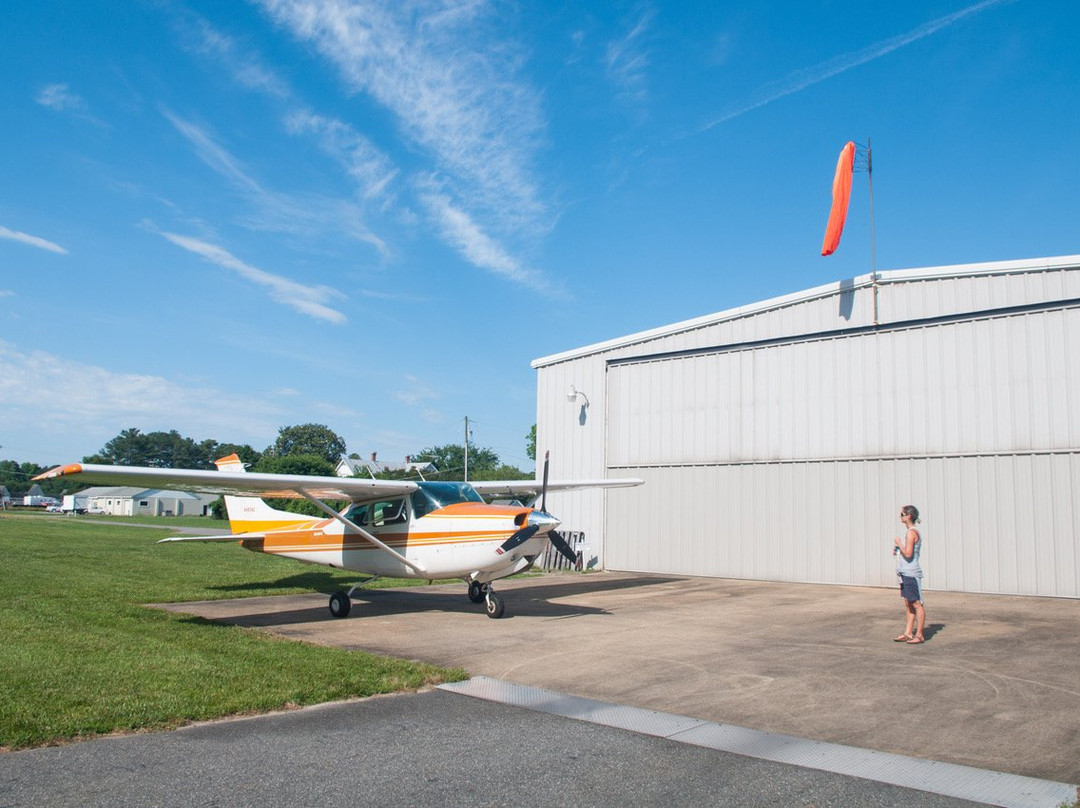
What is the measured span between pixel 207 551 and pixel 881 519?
935 inches

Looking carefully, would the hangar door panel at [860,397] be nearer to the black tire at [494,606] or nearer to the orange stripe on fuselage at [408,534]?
the orange stripe on fuselage at [408,534]

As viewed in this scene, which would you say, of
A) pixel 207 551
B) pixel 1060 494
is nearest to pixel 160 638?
pixel 1060 494

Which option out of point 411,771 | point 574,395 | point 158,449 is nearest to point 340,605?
point 411,771

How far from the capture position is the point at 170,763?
16.9 ft

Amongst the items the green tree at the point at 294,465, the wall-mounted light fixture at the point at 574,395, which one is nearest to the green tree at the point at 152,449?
the green tree at the point at 294,465

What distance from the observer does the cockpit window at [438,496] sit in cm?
1334

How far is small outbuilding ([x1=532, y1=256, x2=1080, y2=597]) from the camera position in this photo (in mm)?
15164

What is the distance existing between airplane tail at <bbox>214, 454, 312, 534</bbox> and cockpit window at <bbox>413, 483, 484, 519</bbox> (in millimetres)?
3083

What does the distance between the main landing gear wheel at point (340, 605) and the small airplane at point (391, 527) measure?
0.02 meters

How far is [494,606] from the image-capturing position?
12.6 meters

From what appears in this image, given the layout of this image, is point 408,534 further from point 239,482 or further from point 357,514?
point 239,482

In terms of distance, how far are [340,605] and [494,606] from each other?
8.61 ft

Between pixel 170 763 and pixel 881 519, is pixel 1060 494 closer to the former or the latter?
pixel 881 519

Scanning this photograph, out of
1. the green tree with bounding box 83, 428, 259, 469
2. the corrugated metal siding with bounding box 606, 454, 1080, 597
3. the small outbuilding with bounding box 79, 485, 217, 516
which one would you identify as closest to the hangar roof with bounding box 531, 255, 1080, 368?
the corrugated metal siding with bounding box 606, 454, 1080, 597
